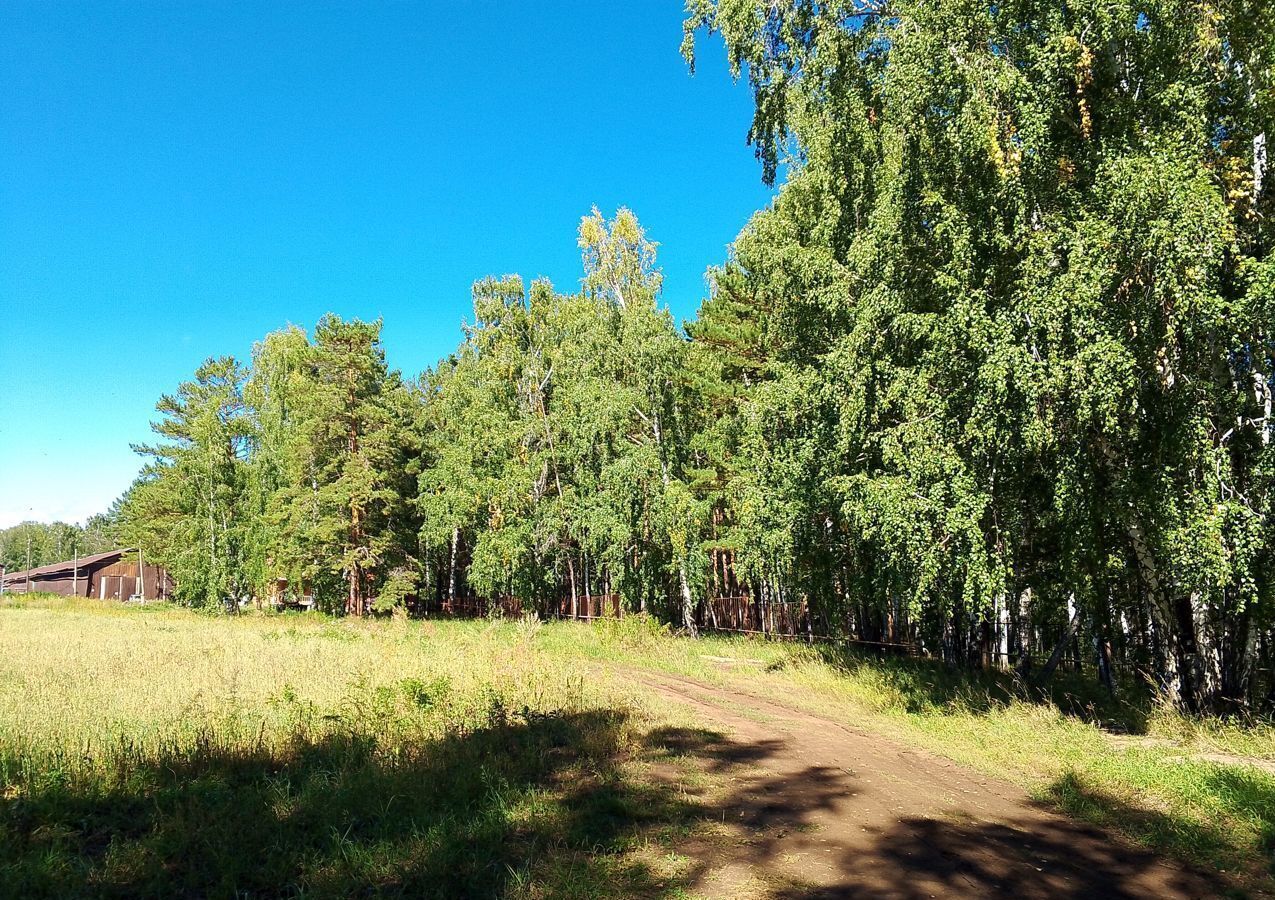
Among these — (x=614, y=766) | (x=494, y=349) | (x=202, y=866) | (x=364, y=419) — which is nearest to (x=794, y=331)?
(x=614, y=766)

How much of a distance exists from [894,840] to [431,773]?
3773 millimetres

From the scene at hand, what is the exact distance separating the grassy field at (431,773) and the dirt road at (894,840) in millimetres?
371

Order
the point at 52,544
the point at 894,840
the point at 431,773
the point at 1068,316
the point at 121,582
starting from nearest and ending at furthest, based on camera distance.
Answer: the point at 894,840 < the point at 431,773 < the point at 1068,316 < the point at 121,582 < the point at 52,544

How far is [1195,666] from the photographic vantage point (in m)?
9.62

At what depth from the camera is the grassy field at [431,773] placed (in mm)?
4344

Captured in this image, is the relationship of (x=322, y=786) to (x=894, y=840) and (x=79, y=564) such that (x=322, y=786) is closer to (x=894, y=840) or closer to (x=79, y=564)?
(x=894, y=840)

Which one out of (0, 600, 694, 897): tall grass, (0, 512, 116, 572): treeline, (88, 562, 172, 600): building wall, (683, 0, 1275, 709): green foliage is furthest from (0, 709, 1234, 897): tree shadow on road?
(0, 512, 116, 572): treeline

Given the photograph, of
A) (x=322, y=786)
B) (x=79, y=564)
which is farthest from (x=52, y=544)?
(x=322, y=786)

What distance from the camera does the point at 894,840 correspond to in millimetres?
5211

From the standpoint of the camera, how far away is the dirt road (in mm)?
4496

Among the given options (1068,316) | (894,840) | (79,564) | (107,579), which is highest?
(1068,316)

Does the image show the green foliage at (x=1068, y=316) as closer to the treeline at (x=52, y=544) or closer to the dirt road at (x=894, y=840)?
the dirt road at (x=894, y=840)

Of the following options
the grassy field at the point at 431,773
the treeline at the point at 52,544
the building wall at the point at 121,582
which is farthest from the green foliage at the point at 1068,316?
the treeline at the point at 52,544

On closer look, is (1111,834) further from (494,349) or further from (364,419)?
(364,419)
